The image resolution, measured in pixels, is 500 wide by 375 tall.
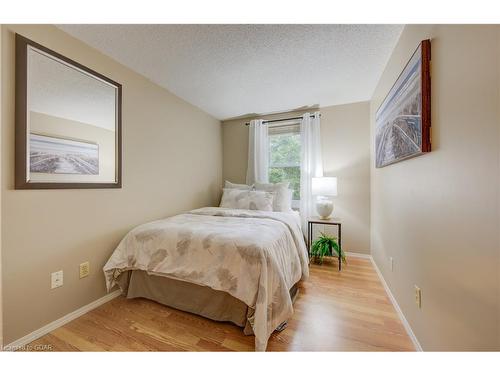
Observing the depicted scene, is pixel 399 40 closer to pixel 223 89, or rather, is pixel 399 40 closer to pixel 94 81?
pixel 223 89

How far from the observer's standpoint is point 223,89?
8.14 feet

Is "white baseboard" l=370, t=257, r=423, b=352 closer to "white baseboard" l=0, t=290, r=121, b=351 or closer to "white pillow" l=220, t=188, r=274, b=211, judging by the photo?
"white pillow" l=220, t=188, r=274, b=211

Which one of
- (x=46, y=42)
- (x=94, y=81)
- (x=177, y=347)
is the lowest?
(x=177, y=347)

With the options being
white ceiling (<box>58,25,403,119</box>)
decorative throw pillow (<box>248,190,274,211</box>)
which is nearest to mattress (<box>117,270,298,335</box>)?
decorative throw pillow (<box>248,190,274,211</box>)

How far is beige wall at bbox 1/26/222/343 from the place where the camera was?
4.11 feet

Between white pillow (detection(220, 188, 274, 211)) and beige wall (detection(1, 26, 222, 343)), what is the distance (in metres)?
0.64

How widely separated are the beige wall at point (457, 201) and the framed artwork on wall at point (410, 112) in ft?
0.13

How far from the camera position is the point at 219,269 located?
4.64 ft

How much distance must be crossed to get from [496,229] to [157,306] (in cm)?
214

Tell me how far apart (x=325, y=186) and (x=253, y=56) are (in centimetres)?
180

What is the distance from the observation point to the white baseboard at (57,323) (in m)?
1.27

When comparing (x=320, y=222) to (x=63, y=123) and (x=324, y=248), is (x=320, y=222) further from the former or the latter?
(x=63, y=123)

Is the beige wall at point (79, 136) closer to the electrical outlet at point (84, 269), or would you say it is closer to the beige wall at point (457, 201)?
the electrical outlet at point (84, 269)
